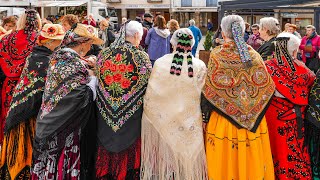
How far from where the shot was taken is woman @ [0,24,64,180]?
3.60 m

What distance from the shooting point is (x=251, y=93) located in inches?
128

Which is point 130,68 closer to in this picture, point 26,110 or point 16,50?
point 26,110

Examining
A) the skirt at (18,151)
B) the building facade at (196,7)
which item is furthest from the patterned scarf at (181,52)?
the building facade at (196,7)

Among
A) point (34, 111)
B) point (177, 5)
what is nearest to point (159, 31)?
point (34, 111)

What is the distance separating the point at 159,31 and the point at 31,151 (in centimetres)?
491

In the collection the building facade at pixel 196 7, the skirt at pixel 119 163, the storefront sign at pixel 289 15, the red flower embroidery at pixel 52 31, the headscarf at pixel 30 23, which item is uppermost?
the building facade at pixel 196 7

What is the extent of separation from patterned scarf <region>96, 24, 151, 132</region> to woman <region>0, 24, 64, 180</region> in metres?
0.66

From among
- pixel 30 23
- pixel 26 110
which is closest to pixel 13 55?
pixel 30 23

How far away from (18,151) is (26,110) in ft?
1.38

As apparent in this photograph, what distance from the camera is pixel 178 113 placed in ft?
10.7

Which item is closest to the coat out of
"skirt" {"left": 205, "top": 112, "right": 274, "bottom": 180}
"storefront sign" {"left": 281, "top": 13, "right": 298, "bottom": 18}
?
"storefront sign" {"left": 281, "top": 13, "right": 298, "bottom": 18}

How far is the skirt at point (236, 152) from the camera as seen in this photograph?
3189 mm

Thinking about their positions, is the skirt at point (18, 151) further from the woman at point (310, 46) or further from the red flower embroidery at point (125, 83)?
the woman at point (310, 46)

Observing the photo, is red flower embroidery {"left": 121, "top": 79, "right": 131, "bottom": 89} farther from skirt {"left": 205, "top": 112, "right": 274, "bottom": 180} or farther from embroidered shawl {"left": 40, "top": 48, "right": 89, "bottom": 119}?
skirt {"left": 205, "top": 112, "right": 274, "bottom": 180}
